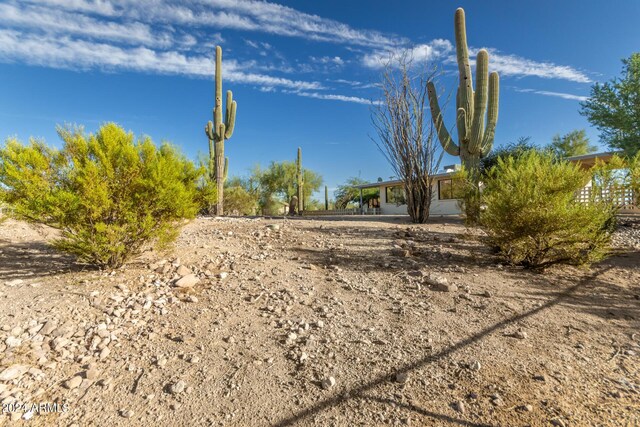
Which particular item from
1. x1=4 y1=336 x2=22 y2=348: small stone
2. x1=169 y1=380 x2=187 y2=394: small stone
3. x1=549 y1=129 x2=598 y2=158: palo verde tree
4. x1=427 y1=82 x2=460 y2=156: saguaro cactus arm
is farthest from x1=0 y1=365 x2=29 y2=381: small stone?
x1=549 y1=129 x2=598 y2=158: palo verde tree

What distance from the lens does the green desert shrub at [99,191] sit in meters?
3.40

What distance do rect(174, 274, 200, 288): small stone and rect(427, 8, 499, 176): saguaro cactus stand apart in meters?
7.89

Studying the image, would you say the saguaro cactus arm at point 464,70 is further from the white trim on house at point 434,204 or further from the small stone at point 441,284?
the small stone at point 441,284

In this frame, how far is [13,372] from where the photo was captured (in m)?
2.24

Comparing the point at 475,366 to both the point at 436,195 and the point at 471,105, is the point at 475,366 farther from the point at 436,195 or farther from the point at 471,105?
the point at 436,195

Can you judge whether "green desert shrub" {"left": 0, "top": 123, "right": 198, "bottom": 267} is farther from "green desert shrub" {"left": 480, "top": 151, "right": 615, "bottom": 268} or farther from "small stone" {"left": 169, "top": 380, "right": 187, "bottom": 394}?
"green desert shrub" {"left": 480, "top": 151, "right": 615, "bottom": 268}

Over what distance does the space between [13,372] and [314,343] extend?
2.08m

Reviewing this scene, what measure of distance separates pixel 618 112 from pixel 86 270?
61.1 feet

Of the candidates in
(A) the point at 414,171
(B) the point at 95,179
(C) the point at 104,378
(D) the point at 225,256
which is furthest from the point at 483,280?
(A) the point at 414,171

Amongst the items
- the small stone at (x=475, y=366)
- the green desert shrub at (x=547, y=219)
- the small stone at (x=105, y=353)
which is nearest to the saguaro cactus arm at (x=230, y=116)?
the green desert shrub at (x=547, y=219)

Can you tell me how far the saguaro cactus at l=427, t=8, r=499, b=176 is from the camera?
9.10 m

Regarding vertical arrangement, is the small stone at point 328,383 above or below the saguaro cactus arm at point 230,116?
below

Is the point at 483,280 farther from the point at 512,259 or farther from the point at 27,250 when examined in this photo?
the point at 27,250

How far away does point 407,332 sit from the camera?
274 centimetres
